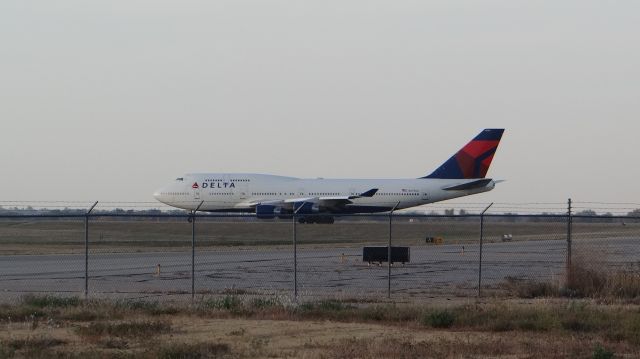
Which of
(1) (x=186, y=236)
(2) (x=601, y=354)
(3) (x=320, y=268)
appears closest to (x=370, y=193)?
(1) (x=186, y=236)

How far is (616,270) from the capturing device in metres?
20.8

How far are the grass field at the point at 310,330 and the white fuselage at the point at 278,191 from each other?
47583 mm

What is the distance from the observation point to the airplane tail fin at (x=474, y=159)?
6606 cm

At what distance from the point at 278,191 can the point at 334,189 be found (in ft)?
12.3

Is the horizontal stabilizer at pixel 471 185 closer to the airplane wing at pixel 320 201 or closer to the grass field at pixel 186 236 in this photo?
the grass field at pixel 186 236

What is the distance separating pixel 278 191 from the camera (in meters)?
65.5

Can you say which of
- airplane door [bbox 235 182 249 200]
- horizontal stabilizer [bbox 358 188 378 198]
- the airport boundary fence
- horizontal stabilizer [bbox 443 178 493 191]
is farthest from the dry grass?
airplane door [bbox 235 182 249 200]

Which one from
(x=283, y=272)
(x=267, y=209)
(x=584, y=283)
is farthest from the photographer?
(x=267, y=209)

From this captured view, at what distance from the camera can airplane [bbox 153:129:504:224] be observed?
6506 centimetres

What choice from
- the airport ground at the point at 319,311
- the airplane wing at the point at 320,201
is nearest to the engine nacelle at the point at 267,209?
the airplane wing at the point at 320,201

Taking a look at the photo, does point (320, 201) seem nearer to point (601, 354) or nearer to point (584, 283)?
point (584, 283)

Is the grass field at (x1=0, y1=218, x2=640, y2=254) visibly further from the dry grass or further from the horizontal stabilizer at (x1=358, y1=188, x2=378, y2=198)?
the dry grass

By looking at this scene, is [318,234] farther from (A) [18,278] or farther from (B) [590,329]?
(B) [590,329]

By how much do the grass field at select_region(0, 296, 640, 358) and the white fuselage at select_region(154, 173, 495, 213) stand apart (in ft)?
156
